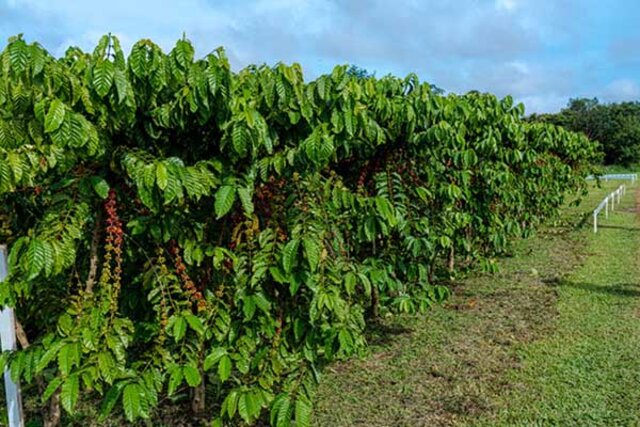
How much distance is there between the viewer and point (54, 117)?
1.68m

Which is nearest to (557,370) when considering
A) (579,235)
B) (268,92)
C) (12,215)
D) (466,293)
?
(466,293)

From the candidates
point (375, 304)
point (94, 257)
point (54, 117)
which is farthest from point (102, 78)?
point (375, 304)

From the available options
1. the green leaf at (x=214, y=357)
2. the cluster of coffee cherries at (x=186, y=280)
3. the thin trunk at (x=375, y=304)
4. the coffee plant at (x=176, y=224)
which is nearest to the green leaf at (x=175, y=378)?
the coffee plant at (x=176, y=224)

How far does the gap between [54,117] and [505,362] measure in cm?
330

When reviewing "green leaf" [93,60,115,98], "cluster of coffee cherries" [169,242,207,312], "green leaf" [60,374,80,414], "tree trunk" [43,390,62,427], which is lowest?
"tree trunk" [43,390,62,427]

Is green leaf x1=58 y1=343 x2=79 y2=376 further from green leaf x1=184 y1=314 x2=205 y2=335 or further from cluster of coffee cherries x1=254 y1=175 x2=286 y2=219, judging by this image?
cluster of coffee cherries x1=254 y1=175 x2=286 y2=219

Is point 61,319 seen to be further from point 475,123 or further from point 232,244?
point 475,123

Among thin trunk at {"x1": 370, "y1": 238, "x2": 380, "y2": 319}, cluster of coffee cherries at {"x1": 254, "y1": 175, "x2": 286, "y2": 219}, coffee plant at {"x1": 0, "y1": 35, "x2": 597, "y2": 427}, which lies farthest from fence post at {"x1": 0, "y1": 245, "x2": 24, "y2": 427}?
thin trunk at {"x1": 370, "y1": 238, "x2": 380, "y2": 319}

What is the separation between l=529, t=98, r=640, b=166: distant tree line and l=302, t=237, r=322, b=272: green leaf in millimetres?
39134

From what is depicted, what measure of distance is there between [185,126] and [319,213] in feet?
2.35

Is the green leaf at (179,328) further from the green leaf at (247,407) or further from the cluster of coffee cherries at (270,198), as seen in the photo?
the cluster of coffee cherries at (270,198)

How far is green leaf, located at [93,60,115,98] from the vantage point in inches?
71.4

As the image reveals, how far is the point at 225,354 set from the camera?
7.66ft

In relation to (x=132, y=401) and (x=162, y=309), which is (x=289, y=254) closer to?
(x=162, y=309)
